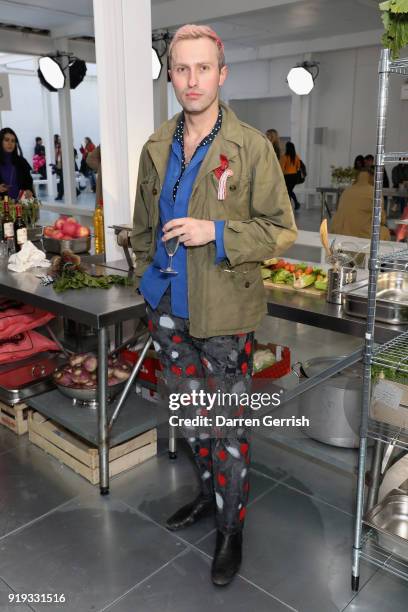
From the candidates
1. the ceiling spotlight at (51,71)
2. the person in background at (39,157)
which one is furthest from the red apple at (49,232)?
the person in background at (39,157)

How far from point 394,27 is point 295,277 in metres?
1.21

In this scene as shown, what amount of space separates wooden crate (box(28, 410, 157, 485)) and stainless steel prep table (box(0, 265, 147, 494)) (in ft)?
0.37

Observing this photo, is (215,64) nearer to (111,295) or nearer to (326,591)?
(111,295)

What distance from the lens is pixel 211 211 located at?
1751mm

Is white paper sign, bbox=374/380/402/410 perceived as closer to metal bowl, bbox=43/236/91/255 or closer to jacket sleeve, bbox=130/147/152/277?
jacket sleeve, bbox=130/147/152/277

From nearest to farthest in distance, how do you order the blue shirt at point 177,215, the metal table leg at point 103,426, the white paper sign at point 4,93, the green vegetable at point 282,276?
the blue shirt at point 177,215 < the metal table leg at point 103,426 < the green vegetable at point 282,276 < the white paper sign at point 4,93

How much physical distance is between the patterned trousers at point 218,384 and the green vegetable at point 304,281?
67 centimetres

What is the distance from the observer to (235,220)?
5.81 ft

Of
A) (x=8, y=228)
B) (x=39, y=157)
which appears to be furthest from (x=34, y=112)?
(x=8, y=228)

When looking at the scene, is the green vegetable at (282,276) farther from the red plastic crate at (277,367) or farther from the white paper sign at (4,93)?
the white paper sign at (4,93)

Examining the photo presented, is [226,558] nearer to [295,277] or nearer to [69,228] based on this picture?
[295,277]

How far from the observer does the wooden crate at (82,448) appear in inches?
105

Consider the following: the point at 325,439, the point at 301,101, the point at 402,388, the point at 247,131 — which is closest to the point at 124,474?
the point at 325,439

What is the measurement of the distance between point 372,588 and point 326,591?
162 millimetres
